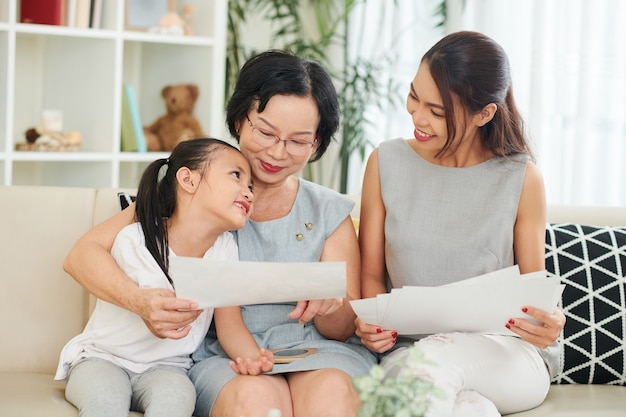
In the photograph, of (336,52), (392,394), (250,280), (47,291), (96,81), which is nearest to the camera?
(392,394)

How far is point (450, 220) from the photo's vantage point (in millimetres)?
2080

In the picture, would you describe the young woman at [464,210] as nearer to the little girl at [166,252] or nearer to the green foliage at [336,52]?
the little girl at [166,252]

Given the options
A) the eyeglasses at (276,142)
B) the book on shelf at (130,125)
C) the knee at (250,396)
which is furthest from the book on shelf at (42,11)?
the knee at (250,396)

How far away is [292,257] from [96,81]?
5.98ft

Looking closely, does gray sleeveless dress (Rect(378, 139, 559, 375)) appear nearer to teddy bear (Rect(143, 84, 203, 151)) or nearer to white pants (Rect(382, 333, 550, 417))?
white pants (Rect(382, 333, 550, 417))

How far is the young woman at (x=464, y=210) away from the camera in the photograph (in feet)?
6.11

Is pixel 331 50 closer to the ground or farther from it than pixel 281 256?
farther from it

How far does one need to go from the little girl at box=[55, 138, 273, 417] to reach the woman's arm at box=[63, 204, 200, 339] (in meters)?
0.04

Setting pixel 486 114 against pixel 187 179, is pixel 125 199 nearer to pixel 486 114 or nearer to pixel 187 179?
pixel 187 179

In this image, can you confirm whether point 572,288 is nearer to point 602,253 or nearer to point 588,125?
point 602,253

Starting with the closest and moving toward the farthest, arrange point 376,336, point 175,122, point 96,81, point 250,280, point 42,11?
point 250,280 < point 376,336 < point 42,11 < point 96,81 < point 175,122

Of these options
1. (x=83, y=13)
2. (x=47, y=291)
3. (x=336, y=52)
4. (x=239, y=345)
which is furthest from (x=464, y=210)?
(x=336, y=52)

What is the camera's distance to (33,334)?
2.11 m

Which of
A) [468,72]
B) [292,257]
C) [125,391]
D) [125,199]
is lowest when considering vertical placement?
[125,391]
